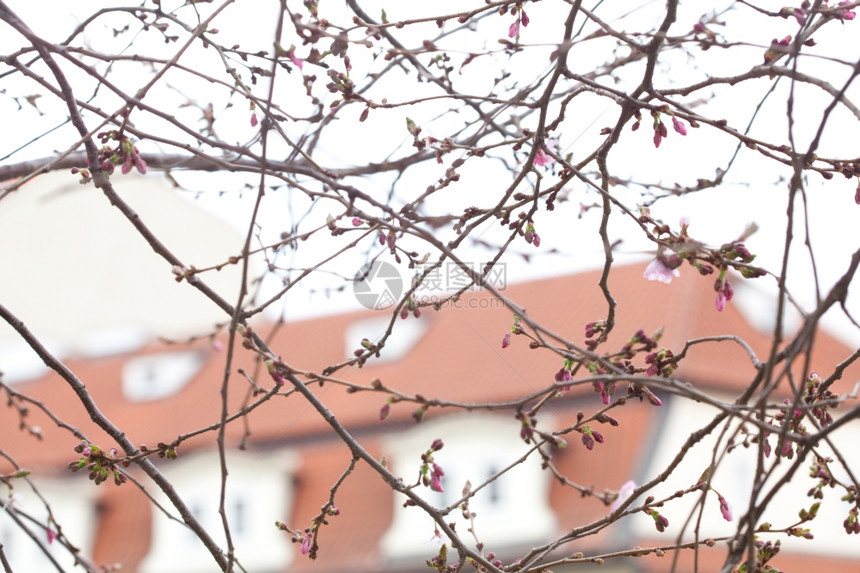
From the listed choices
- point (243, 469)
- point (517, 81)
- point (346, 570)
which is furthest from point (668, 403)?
point (517, 81)

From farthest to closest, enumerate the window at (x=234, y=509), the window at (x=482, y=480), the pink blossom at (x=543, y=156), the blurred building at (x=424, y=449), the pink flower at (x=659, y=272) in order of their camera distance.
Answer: the window at (x=234, y=509) → the window at (x=482, y=480) → the blurred building at (x=424, y=449) → the pink blossom at (x=543, y=156) → the pink flower at (x=659, y=272)

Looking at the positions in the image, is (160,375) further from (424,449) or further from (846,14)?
(846,14)

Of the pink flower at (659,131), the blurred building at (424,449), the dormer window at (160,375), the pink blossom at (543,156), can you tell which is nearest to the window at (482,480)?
the blurred building at (424,449)

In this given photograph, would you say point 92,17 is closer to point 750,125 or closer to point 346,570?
point 750,125

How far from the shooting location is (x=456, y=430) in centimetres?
803

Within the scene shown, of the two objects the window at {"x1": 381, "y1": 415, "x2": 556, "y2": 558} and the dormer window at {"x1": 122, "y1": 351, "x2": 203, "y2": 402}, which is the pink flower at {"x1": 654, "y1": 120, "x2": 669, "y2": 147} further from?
the dormer window at {"x1": 122, "y1": 351, "x2": 203, "y2": 402}

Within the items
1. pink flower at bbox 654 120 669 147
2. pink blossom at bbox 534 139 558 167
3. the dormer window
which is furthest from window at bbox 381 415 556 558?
pink flower at bbox 654 120 669 147

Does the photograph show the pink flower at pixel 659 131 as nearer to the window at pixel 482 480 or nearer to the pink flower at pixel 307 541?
the pink flower at pixel 307 541

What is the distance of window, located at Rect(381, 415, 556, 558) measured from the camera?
7648mm

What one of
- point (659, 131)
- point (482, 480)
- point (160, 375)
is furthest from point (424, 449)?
point (659, 131)

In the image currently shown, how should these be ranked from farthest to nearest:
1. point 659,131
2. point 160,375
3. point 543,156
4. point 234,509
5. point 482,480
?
point 160,375, point 234,509, point 482,480, point 543,156, point 659,131

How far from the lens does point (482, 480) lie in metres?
7.59

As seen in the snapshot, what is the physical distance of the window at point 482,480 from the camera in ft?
25.1

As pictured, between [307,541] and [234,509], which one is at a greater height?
[234,509]
